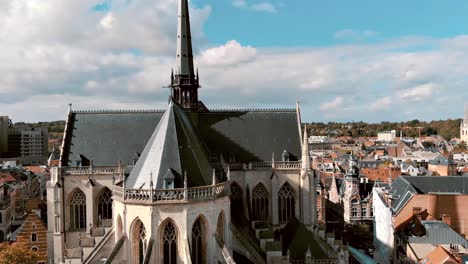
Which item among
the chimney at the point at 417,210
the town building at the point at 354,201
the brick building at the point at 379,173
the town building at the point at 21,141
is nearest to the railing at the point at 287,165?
the chimney at the point at 417,210

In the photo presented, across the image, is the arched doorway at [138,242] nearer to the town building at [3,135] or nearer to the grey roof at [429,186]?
the grey roof at [429,186]

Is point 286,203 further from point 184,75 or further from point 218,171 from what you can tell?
point 184,75

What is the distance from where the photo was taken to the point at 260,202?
45.2 m

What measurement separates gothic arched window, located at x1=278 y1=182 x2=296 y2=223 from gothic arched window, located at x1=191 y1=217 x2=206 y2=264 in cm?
1772

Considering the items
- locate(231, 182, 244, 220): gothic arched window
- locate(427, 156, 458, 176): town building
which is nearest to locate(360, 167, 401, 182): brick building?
locate(427, 156, 458, 176): town building

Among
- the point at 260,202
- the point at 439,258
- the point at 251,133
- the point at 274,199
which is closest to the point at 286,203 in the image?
the point at 274,199

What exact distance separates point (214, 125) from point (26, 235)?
76.1 feet

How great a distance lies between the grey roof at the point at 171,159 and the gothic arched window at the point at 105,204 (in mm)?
16013

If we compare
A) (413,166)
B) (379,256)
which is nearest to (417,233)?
(379,256)

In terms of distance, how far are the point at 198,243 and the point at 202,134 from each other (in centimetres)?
1864

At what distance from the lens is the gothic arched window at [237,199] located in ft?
144

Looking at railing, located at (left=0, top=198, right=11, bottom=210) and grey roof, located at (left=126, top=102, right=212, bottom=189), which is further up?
grey roof, located at (left=126, top=102, right=212, bottom=189)

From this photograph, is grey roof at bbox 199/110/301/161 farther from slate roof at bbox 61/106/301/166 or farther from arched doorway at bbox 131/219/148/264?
arched doorway at bbox 131/219/148/264

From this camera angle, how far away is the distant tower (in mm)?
46969
